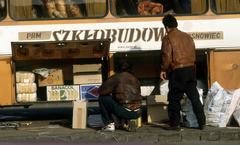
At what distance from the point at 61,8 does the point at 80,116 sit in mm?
2380

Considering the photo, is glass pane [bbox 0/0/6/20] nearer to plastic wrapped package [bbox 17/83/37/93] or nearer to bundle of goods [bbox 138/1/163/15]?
plastic wrapped package [bbox 17/83/37/93]

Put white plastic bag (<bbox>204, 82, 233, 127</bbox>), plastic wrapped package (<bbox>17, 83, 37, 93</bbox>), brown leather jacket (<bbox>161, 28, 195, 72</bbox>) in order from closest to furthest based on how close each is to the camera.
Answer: brown leather jacket (<bbox>161, 28, 195, 72</bbox>)
white plastic bag (<bbox>204, 82, 233, 127</bbox>)
plastic wrapped package (<bbox>17, 83, 37, 93</bbox>)

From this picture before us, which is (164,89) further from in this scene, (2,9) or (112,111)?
(2,9)

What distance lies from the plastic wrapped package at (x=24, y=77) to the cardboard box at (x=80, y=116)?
135 centimetres

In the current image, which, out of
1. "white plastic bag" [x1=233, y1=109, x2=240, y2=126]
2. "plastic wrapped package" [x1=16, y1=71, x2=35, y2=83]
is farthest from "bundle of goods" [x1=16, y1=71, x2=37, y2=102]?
"white plastic bag" [x1=233, y1=109, x2=240, y2=126]

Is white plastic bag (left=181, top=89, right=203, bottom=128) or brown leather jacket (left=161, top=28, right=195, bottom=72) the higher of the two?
brown leather jacket (left=161, top=28, right=195, bottom=72)

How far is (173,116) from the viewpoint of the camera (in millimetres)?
5465

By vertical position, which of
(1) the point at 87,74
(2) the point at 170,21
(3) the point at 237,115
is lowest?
(3) the point at 237,115

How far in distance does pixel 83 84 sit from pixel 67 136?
71.5 inches

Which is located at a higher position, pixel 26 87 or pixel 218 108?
pixel 26 87

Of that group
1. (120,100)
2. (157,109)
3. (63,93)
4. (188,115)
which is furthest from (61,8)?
(188,115)

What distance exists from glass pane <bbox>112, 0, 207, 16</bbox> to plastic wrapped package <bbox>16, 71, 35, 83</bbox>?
2191 millimetres

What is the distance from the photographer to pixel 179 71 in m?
5.41

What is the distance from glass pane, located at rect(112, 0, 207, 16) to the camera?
22.2 feet
